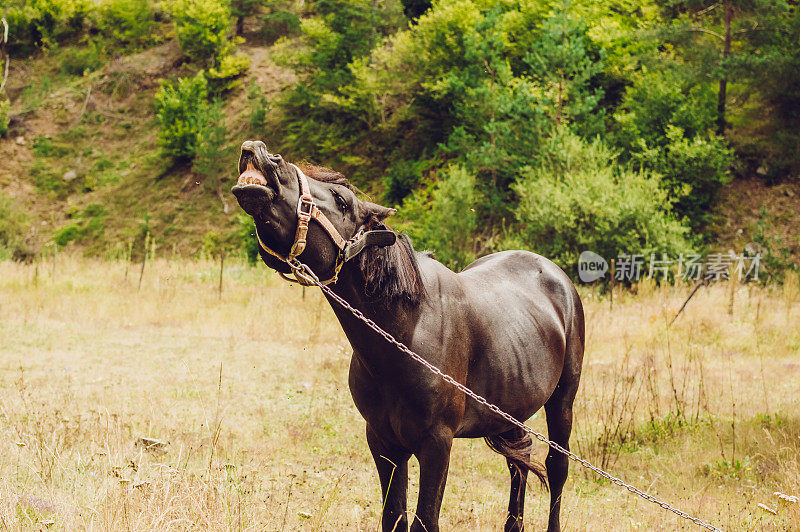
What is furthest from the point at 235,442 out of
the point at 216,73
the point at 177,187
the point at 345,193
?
the point at 216,73

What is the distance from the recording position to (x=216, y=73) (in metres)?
33.1

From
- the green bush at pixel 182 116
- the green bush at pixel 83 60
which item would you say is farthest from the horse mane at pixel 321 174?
the green bush at pixel 83 60

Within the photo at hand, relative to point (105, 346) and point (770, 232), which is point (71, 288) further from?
point (770, 232)

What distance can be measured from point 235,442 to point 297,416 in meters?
1.01

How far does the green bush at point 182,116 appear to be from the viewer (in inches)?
1153

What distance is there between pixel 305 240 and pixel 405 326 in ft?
2.19

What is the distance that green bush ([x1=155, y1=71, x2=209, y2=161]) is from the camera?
29.3 m

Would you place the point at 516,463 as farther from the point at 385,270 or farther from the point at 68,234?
the point at 68,234

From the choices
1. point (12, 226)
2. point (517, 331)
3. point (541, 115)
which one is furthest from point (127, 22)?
point (517, 331)

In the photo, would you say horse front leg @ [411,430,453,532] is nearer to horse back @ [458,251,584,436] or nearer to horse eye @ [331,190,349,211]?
horse back @ [458,251,584,436]

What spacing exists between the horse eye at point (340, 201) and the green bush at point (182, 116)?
1121 inches

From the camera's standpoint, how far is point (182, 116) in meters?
30.0

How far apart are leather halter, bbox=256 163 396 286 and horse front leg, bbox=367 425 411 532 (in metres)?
0.97

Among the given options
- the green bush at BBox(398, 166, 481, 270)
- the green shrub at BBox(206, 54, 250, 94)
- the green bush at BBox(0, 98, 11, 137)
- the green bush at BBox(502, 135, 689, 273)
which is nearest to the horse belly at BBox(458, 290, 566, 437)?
the green bush at BBox(398, 166, 481, 270)
